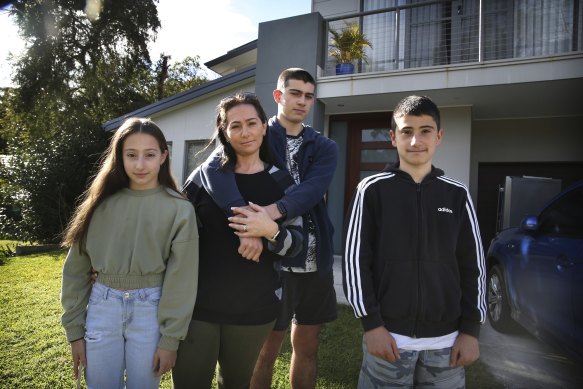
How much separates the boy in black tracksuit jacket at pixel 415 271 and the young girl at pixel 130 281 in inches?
31.1

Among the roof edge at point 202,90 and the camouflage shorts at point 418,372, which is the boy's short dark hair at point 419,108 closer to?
the camouflage shorts at point 418,372

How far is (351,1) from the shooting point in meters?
9.23

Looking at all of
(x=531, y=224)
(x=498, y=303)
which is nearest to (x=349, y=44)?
(x=531, y=224)

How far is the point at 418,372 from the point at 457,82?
5991 millimetres

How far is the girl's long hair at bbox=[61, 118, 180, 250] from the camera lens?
1779 mm

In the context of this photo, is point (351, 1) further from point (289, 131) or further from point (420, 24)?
point (289, 131)

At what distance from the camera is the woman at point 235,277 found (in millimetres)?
1665

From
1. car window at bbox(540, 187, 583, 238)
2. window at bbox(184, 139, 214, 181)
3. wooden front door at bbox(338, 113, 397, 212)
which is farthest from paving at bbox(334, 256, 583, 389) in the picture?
window at bbox(184, 139, 214, 181)

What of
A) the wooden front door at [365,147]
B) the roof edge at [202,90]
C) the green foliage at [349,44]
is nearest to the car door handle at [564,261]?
the wooden front door at [365,147]

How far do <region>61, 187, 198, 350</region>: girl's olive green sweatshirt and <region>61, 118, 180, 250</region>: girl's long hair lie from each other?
35 mm

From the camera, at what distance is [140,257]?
5.68ft

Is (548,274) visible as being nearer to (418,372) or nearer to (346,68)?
(418,372)

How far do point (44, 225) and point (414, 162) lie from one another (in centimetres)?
1213

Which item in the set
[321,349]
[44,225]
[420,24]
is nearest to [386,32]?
[420,24]
